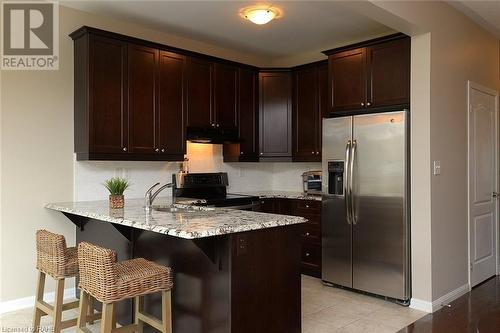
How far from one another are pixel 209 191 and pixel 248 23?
192 centimetres

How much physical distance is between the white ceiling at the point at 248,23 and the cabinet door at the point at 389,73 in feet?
1.61

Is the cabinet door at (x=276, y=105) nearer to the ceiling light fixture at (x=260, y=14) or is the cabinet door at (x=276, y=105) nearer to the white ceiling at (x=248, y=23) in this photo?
the white ceiling at (x=248, y=23)

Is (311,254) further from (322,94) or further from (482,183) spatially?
(482,183)

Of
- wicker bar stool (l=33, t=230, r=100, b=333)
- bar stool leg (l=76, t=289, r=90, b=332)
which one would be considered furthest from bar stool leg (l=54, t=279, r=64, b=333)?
bar stool leg (l=76, t=289, r=90, b=332)

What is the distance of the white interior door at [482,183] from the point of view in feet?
14.0

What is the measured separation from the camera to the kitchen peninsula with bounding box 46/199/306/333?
2.32 m

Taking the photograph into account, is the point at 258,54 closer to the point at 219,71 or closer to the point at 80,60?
the point at 219,71

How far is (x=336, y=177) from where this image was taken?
13.7 feet

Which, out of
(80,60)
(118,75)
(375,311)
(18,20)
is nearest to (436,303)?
(375,311)

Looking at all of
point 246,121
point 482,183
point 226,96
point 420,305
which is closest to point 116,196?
point 226,96

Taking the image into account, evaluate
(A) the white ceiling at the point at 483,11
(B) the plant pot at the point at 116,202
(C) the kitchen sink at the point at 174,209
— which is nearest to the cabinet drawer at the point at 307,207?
(C) the kitchen sink at the point at 174,209

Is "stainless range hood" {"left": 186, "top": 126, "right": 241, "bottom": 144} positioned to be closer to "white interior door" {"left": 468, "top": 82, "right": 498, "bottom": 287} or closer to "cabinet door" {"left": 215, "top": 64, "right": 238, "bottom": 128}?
"cabinet door" {"left": 215, "top": 64, "right": 238, "bottom": 128}

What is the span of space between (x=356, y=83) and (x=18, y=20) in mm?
3128

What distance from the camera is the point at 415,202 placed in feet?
12.0
